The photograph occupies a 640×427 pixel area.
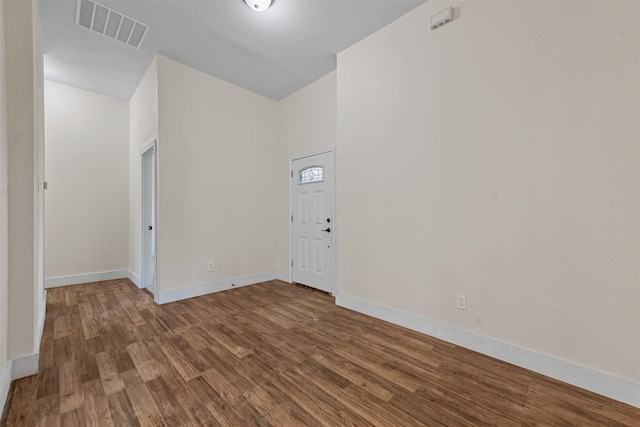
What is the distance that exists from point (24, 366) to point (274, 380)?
6.07ft

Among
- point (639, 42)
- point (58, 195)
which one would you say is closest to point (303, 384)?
point (639, 42)

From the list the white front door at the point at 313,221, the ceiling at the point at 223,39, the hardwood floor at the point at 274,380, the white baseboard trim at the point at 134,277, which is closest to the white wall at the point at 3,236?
the hardwood floor at the point at 274,380

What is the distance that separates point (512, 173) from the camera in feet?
6.90

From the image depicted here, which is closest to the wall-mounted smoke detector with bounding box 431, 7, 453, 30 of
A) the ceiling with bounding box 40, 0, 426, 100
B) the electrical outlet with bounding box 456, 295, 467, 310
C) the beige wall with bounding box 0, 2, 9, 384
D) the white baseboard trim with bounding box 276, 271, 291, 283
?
the ceiling with bounding box 40, 0, 426, 100

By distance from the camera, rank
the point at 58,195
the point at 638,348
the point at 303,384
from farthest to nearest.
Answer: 1. the point at 58,195
2. the point at 303,384
3. the point at 638,348

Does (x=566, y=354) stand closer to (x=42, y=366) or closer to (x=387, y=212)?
(x=387, y=212)

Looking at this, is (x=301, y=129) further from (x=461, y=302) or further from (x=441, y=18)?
(x=461, y=302)

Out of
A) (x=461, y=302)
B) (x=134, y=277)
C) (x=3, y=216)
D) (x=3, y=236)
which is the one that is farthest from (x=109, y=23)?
(x=461, y=302)

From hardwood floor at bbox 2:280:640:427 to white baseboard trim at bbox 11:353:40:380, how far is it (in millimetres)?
58

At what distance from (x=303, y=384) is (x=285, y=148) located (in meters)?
3.76

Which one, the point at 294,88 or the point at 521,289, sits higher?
the point at 294,88

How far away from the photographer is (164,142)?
350cm

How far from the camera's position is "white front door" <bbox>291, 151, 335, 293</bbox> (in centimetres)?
393

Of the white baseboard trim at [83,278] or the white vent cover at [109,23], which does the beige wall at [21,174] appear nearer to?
the white vent cover at [109,23]
